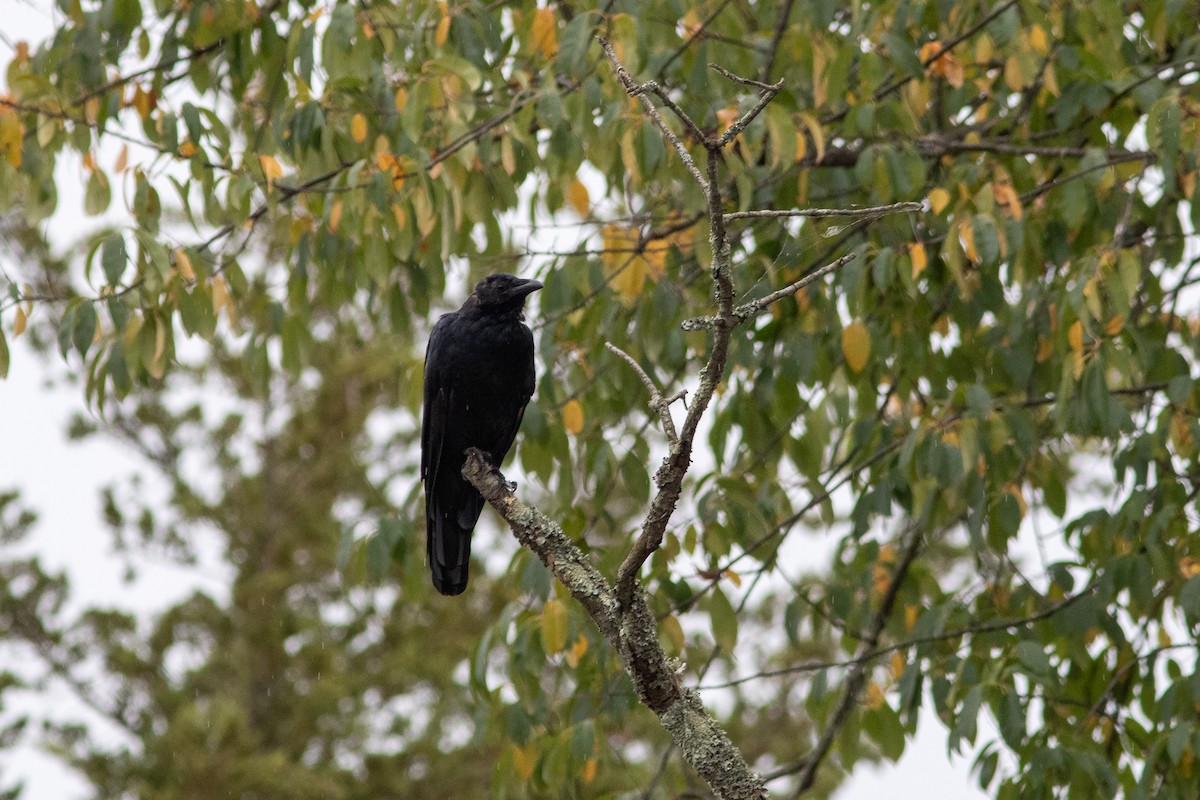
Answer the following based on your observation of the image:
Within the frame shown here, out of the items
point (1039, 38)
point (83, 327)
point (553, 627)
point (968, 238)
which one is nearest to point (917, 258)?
point (968, 238)

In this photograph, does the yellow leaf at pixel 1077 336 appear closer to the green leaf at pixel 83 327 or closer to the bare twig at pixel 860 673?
the bare twig at pixel 860 673

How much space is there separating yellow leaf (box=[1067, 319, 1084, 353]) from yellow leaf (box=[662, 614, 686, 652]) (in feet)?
4.10

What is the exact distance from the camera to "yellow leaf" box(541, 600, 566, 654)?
11.1ft

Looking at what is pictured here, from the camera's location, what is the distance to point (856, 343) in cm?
354

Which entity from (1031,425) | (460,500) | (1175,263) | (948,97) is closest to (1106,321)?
(1031,425)

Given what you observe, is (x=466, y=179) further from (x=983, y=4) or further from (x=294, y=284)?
(x=983, y=4)

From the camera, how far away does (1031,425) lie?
3672 millimetres

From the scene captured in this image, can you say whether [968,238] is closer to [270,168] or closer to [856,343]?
[856,343]

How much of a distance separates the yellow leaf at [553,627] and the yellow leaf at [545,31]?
1.52 m

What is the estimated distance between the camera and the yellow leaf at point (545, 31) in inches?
144

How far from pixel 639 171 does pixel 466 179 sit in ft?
2.01

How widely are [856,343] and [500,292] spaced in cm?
134

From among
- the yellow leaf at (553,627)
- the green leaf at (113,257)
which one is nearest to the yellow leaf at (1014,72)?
the yellow leaf at (553,627)

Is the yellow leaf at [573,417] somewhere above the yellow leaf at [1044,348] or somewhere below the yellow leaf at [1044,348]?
above
